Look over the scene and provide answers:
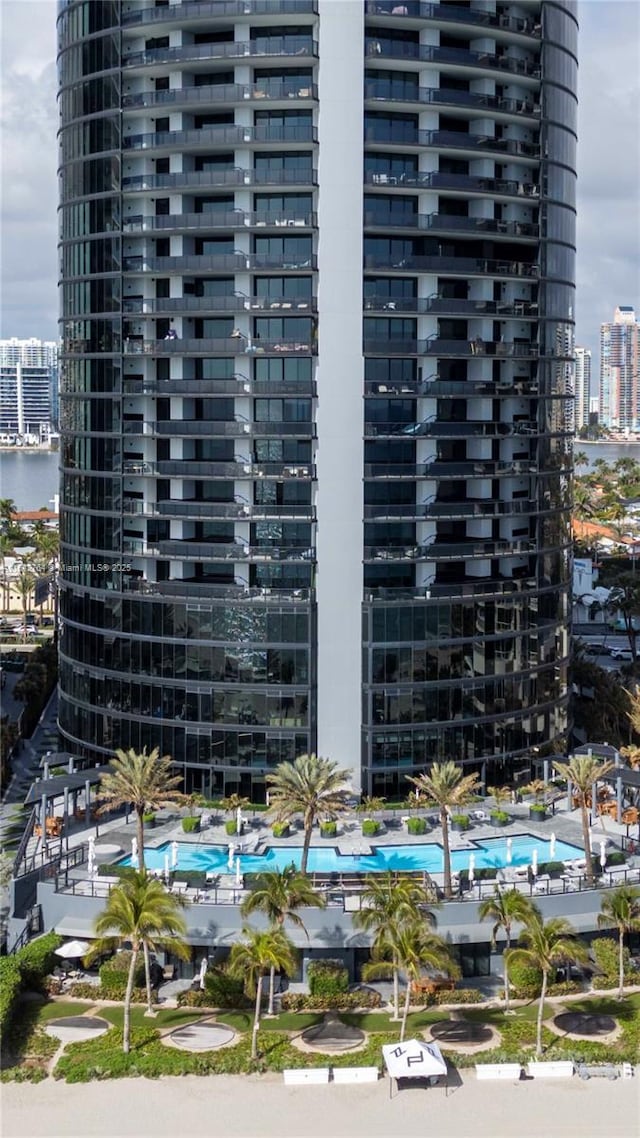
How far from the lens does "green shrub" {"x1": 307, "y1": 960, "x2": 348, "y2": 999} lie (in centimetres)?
4591

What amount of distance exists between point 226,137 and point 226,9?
19.9 ft

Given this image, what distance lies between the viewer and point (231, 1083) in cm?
4066

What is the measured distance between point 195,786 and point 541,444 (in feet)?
85.6

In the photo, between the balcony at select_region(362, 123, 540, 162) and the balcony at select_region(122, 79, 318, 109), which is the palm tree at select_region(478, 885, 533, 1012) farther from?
the balcony at select_region(122, 79, 318, 109)

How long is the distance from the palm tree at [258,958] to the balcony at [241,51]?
4137 centimetres

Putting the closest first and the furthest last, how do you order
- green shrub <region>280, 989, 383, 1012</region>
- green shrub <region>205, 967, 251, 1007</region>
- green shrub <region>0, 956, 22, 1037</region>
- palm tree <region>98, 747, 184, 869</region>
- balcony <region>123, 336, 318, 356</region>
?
green shrub <region>0, 956, 22, 1037</region> → green shrub <region>280, 989, 383, 1012</region> → green shrub <region>205, 967, 251, 1007</region> → palm tree <region>98, 747, 184, 869</region> → balcony <region>123, 336, 318, 356</region>

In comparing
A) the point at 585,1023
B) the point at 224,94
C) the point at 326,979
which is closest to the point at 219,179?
the point at 224,94

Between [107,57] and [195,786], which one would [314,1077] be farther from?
[107,57]

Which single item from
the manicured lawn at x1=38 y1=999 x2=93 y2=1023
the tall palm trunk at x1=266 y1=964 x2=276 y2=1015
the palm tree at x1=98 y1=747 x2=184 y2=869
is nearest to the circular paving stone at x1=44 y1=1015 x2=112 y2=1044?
the manicured lawn at x1=38 y1=999 x2=93 y2=1023

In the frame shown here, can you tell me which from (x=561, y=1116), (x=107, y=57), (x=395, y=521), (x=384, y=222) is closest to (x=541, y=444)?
(x=395, y=521)

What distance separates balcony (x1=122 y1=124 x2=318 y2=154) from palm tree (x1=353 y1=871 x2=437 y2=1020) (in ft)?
118

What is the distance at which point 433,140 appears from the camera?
6125 cm

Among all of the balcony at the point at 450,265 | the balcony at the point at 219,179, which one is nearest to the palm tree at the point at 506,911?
the balcony at the point at 450,265

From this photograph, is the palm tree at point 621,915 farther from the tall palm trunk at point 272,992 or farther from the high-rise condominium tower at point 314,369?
the high-rise condominium tower at point 314,369
